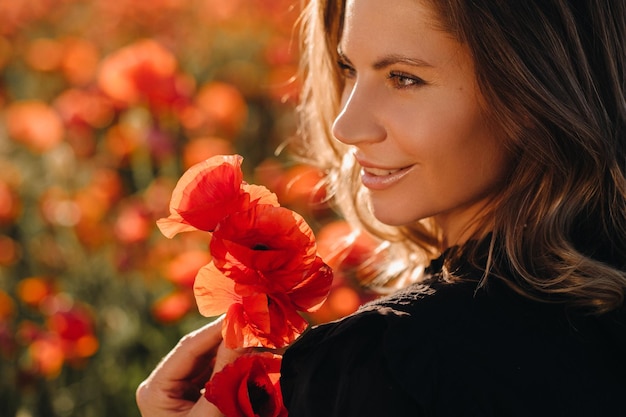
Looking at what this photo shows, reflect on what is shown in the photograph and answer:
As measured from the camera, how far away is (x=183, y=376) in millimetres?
1624

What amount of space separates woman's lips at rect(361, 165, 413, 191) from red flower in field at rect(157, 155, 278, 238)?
1.00 feet

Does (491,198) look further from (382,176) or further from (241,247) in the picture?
(241,247)

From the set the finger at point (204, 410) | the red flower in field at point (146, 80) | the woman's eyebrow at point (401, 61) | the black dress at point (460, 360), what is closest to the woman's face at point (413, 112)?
the woman's eyebrow at point (401, 61)

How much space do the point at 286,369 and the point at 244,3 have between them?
352 cm

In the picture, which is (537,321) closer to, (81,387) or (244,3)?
(81,387)

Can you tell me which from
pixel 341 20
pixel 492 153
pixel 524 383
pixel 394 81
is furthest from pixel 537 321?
pixel 341 20

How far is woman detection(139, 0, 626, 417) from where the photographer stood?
134cm

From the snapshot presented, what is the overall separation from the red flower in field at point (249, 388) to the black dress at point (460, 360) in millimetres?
30

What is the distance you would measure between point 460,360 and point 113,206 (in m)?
1.97

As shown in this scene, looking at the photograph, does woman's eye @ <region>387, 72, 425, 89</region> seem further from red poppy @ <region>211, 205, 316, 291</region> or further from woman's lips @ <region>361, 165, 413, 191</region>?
red poppy @ <region>211, 205, 316, 291</region>

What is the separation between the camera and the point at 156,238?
9.64 ft

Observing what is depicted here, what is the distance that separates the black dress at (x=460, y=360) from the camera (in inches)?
51.5

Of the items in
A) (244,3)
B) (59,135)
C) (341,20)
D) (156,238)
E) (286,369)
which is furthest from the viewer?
(244,3)

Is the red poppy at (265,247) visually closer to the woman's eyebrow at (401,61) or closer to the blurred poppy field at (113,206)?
the woman's eyebrow at (401,61)
